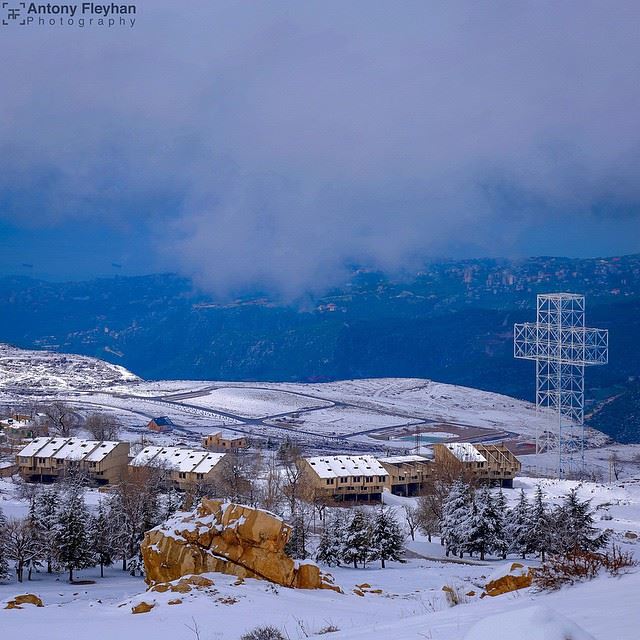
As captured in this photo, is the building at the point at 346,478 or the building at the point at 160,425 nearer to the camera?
the building at the point at 346,478

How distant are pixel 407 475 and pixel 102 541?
26676 millimetres

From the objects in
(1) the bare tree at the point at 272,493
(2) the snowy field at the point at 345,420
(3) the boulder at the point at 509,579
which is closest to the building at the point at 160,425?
(2) the snowy field at the point at 345,420

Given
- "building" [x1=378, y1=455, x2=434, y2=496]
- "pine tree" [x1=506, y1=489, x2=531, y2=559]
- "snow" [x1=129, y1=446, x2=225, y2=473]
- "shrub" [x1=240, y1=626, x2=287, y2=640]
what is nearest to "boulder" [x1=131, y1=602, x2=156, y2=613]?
"shrub" [x1=240, y1=626, x2=287, y2=640]

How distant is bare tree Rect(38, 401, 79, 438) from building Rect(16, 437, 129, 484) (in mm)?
8435

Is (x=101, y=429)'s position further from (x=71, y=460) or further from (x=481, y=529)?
(x=481, y=529)

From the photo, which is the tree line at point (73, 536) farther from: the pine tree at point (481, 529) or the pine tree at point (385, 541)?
the pine tree at point (481, 529)

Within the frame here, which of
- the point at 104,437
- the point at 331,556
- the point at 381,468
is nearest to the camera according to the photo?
the point at 331,556

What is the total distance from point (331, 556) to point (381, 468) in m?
21.8

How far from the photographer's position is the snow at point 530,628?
162 inches

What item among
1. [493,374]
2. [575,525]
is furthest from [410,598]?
[493,374]

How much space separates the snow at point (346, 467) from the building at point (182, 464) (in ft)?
20.8

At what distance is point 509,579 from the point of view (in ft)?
41.2

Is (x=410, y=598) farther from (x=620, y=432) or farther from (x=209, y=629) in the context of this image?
(x=620, y=432)

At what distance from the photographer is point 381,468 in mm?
46750
